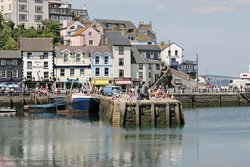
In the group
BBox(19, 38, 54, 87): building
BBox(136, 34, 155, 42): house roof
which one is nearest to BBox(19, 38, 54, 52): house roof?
BBox(19, 38, 54, 87): building

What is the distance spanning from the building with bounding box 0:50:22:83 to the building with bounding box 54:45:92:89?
5007 mm

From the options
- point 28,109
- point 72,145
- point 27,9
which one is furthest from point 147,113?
point 27,9

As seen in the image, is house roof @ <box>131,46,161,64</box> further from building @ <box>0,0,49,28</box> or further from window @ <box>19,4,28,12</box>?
window @ <box>19,4,28,12</box>

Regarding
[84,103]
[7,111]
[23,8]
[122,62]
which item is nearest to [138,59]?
[122,62]

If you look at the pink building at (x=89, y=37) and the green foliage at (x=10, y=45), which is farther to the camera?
the pink building at (x=89, y=37)

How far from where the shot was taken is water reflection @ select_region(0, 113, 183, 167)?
120ft

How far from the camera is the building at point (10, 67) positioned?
8869cm

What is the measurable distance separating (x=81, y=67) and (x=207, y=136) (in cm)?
4636

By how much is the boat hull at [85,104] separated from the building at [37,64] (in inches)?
734

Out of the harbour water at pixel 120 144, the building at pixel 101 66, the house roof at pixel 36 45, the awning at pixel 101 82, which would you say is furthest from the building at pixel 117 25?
the harbour water at pixel 120 144

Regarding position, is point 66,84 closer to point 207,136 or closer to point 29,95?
point 29,95

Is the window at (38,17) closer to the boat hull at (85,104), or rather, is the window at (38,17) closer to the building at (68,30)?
the building at (68,30)

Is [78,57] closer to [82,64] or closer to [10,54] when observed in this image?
[82,64]

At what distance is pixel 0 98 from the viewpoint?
77.6 m
